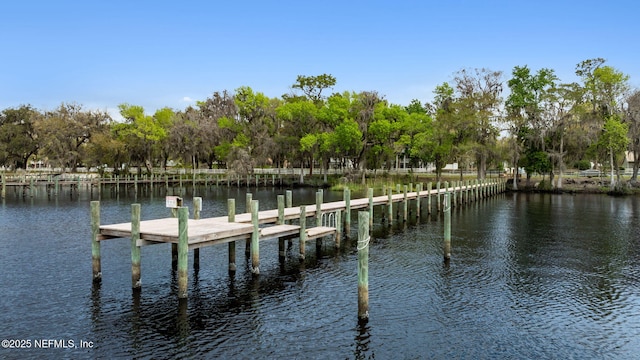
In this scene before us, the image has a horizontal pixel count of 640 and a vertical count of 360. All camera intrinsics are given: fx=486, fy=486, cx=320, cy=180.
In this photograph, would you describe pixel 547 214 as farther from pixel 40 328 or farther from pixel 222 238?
pixel 40 328

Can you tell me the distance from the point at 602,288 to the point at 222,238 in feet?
42.4

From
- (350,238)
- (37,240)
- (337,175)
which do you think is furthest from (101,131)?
(350,238)

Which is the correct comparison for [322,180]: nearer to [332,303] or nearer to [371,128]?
[371,128]

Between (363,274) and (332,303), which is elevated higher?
(363,274)

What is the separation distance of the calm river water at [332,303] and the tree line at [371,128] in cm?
3794

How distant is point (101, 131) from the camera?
74000 millimetres

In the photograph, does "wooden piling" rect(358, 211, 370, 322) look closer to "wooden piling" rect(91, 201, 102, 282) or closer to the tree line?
"wooden piling" rect(91, 201, 102, 282)

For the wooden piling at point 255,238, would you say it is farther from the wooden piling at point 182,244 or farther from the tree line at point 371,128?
the tree line at point 371,128

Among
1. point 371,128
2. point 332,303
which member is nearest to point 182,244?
point 332,303

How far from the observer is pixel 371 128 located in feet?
212

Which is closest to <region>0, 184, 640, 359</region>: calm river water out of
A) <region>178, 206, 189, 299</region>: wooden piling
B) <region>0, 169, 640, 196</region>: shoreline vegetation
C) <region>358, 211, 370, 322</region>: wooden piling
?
<region>358, 211, 370, 322</region>: wooden piling

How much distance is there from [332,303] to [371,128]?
51.8 meters

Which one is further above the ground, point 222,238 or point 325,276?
point 222,238

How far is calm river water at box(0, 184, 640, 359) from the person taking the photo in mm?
11477
